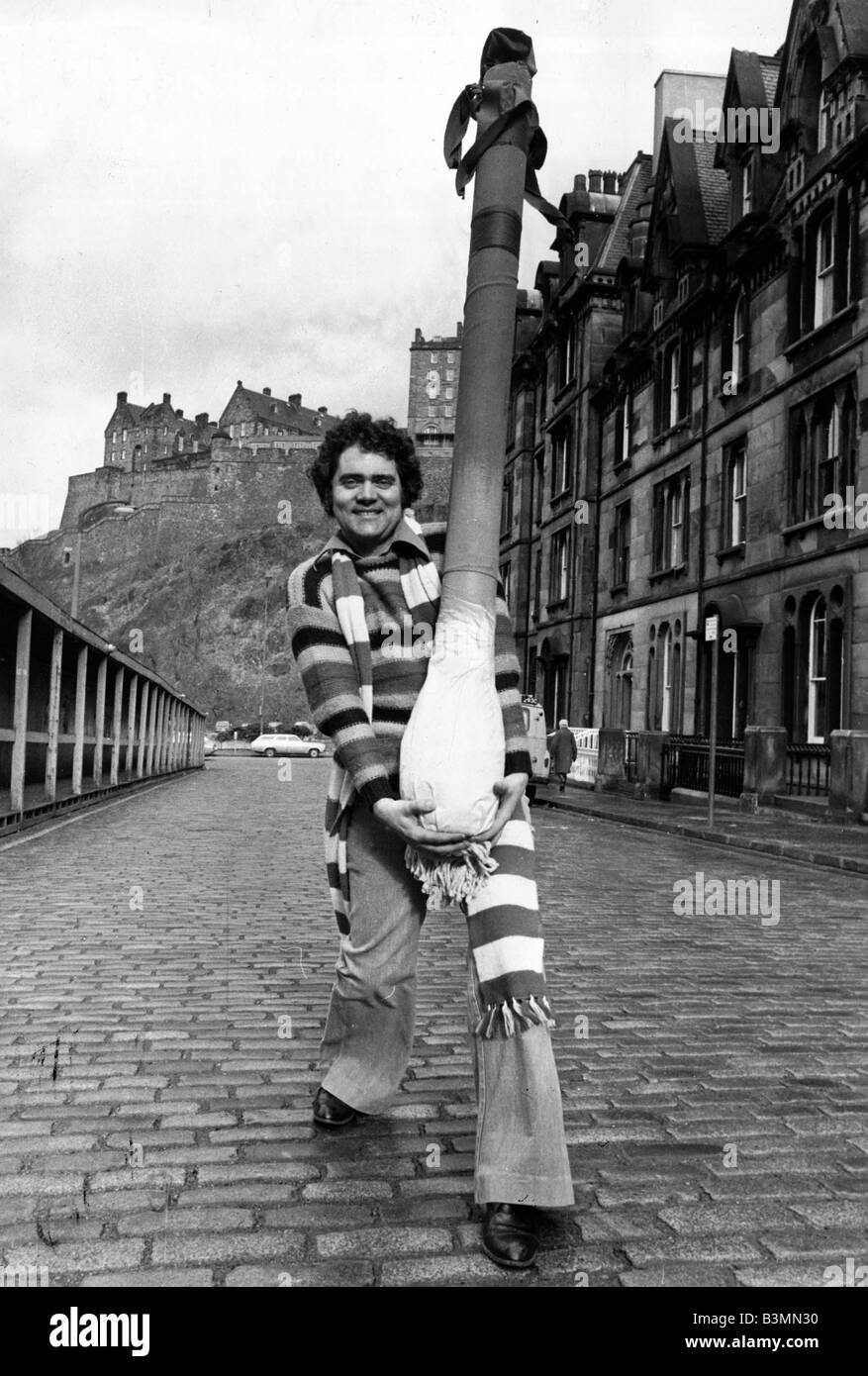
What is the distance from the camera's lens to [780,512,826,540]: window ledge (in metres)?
19.3

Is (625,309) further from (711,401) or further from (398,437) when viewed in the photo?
(398,437)

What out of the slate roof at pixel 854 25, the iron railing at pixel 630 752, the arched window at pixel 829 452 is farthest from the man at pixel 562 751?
the slate roof at pixel 854 25

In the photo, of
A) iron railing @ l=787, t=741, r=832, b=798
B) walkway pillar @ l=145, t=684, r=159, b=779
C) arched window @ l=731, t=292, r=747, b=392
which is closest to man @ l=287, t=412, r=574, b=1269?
iron railing @ l=787, t=741, r=832, b=798

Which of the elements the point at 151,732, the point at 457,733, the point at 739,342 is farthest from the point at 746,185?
the point at 457,733

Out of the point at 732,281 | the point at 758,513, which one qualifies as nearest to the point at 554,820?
the point at 758,513

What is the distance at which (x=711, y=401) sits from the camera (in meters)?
24.7

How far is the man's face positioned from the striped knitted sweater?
5 centimetres

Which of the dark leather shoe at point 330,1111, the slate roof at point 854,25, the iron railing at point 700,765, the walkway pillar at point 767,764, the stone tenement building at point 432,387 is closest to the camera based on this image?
the dark leather shoe at point 330,1111

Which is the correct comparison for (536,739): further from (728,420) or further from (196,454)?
(196,454)

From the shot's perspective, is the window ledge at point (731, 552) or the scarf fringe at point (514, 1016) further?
the window ledge at point (731, 552)

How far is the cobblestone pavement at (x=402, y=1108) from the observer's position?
8.96 ft

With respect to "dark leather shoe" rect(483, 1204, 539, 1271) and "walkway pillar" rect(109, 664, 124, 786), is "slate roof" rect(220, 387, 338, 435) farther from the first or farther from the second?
"dark leather shoe" rect(483, 1204, 539, 1271)

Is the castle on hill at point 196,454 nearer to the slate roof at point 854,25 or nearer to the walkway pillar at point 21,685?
the slate roof at point 854,25

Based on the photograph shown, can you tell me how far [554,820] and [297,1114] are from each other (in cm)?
1514
